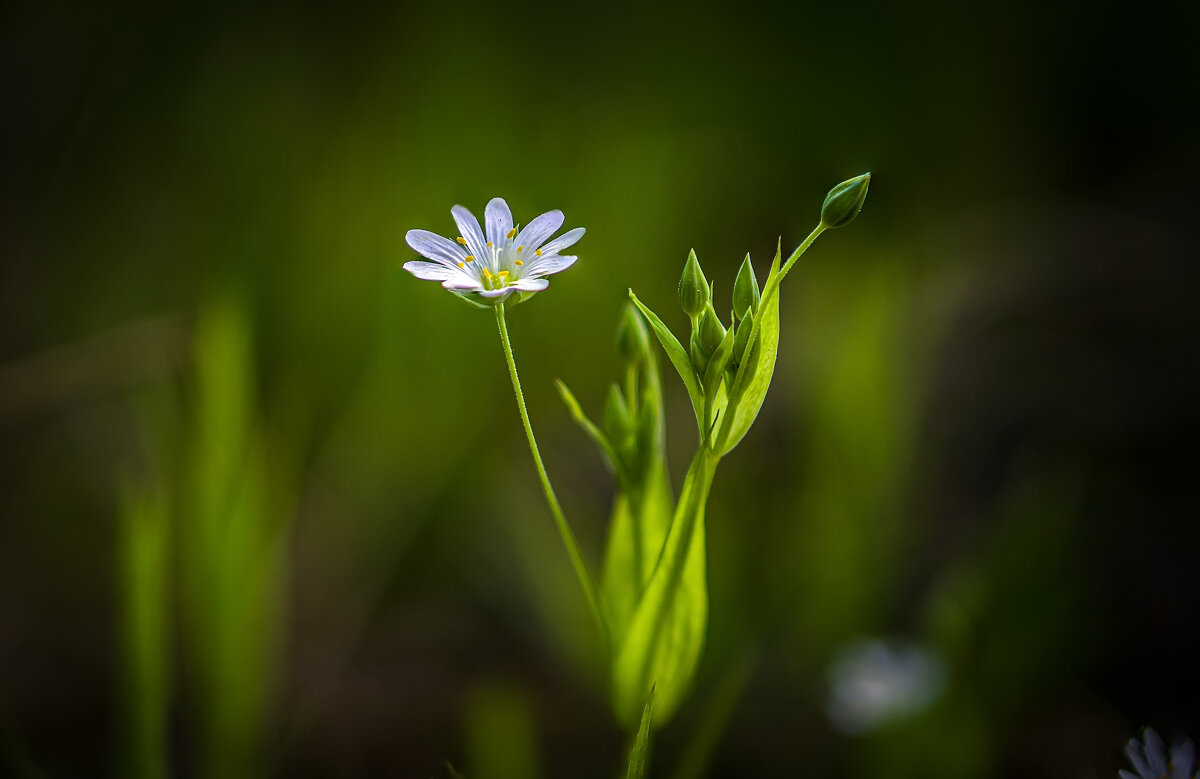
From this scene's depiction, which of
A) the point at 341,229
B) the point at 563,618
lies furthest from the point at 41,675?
the point at 341,229

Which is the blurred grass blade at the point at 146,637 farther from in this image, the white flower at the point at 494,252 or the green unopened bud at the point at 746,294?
the green unopened bud at the point at 746,294

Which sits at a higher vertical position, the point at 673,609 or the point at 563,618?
the point at 673,609

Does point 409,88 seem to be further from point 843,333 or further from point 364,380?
point 843,333

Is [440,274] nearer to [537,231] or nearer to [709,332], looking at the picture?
[537,231]

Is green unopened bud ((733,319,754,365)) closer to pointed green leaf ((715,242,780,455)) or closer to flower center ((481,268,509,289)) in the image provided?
pointed green leaf ((715,242,780,455))

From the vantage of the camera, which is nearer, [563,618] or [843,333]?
[563,618]

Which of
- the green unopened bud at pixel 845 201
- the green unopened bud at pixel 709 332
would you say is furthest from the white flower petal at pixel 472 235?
the green unopened bud at pixel 845 201

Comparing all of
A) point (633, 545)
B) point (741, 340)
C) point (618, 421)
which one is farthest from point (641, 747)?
point (741, 340)
